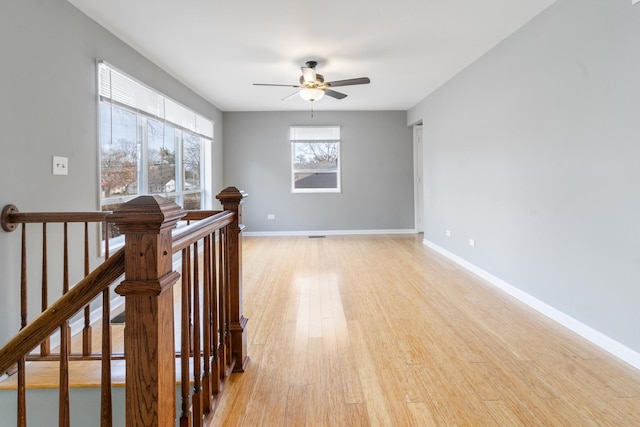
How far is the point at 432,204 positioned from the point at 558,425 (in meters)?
4.47

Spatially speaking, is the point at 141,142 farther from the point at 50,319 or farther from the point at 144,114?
the point at 50,319

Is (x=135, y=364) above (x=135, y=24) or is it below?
below

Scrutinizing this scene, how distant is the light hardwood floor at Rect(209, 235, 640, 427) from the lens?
1694 millimetres

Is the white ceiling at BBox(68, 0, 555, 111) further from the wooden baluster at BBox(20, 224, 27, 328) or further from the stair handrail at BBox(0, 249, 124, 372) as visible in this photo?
the stair handrail at BBox(0, 249, 124, 372)

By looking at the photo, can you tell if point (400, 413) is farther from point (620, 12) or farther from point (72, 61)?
point (72, 61)

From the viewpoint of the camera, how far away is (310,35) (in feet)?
11.3

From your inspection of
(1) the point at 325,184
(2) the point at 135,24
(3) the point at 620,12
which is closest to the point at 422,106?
(1) the point at 325,184

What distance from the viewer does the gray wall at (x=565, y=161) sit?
2.21m

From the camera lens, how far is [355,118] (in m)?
7.15

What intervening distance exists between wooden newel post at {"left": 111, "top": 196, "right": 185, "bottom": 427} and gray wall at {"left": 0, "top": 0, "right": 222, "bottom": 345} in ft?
5.82

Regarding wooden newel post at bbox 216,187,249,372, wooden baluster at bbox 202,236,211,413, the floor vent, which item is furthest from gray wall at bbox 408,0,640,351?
the floor vent

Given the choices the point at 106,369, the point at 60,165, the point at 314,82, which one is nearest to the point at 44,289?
the point at 60,165

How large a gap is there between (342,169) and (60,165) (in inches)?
Answer: 206

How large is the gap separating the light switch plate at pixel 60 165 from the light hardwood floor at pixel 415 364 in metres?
1.73
